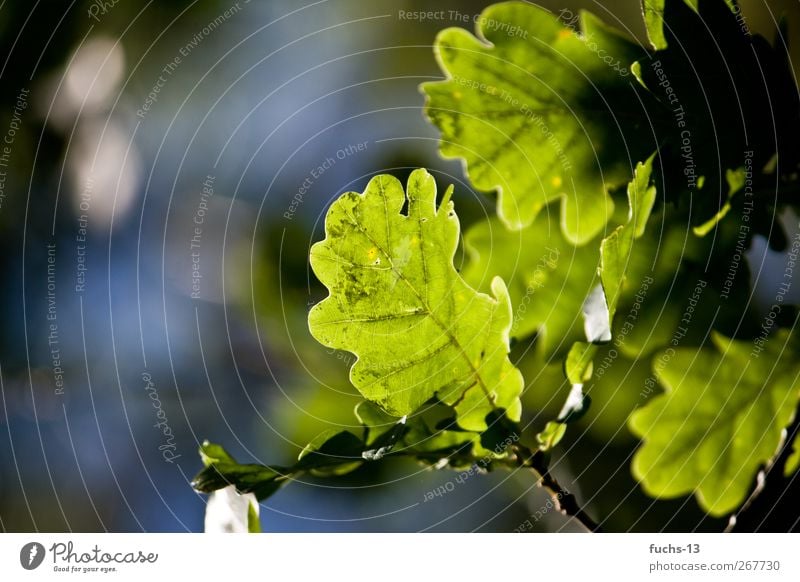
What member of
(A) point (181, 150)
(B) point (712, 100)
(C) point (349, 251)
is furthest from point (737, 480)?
(A) point (181, 150)

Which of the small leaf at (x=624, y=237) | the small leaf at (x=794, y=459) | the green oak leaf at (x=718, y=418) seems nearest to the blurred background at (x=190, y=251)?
the green oak leaf at (x=718, y=418)

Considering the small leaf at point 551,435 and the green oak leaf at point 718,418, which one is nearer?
the small leaf at point 551,435

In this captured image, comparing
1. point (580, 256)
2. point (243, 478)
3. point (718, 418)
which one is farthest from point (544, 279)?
point (243, 478)

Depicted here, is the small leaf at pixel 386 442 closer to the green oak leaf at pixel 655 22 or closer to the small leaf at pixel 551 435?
the small leaf at pixel 551 435

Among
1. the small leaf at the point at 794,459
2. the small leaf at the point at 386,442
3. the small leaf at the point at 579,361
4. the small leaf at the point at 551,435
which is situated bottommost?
the small leaf at the point at 794,459

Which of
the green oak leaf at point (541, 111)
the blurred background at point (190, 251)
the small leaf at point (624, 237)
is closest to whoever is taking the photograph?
the small leaf at point (624, 237)
